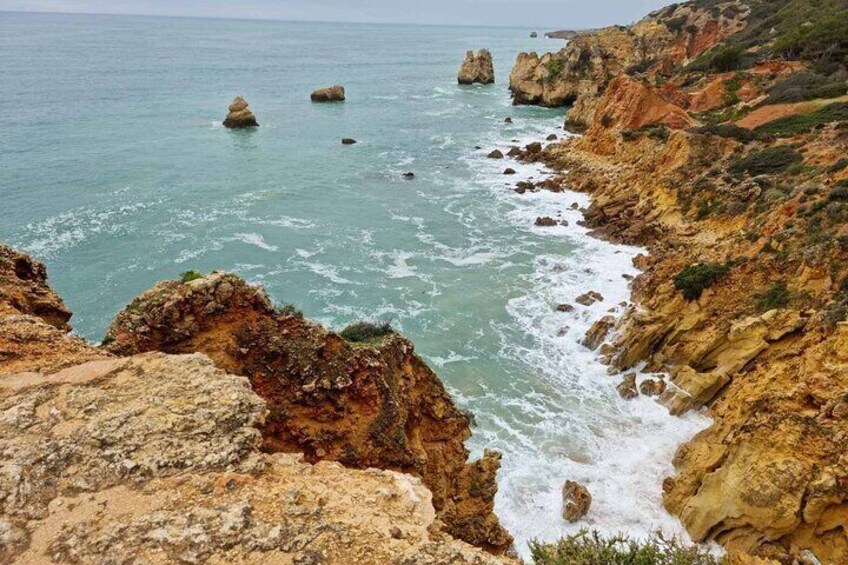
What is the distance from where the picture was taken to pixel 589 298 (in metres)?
29.0

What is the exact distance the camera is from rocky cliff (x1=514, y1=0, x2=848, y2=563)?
14070 mm

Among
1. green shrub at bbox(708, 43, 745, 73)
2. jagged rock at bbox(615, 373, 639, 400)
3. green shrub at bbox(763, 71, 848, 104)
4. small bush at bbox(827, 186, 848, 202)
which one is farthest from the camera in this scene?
green shrub at bbox(708, 43, 745, 73)

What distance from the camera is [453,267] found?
3494 cm

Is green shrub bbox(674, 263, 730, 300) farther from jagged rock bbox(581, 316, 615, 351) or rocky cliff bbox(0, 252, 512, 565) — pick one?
rocky cliff bbox(0, 252, 512, 565)

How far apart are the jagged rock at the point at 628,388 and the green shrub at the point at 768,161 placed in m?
18.5

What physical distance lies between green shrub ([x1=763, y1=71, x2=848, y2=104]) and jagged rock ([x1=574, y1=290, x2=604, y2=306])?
27.4m

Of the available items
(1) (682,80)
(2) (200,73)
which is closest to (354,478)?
(1) (682,80)

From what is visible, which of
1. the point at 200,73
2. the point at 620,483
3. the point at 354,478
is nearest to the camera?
the point at 354,478

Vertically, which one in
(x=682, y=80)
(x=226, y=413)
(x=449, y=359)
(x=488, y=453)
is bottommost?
(x=449, y=359)

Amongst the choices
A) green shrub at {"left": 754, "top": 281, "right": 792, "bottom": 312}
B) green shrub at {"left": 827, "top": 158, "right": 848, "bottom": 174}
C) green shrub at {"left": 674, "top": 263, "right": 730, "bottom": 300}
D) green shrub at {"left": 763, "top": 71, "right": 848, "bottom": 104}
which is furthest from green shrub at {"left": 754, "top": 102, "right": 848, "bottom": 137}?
green shrub at {"left": 754, "top": 281, "right": 792, "bottom": 312}

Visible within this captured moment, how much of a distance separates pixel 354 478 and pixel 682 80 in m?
70.6

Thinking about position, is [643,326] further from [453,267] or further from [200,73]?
[200,73]

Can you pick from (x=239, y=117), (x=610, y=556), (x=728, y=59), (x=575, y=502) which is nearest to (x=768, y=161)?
(x=575, y=502)

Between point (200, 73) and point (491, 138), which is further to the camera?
point (200, 73)
